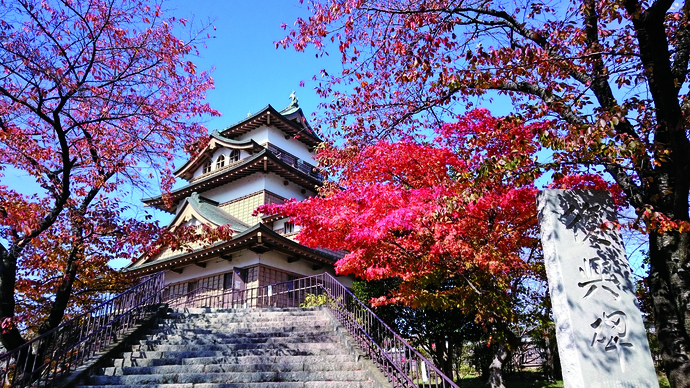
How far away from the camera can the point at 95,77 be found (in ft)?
26.1

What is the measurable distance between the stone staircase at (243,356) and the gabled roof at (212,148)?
1268cm

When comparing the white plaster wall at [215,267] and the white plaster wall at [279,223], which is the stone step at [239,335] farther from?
the white plaster wall at [279,223]

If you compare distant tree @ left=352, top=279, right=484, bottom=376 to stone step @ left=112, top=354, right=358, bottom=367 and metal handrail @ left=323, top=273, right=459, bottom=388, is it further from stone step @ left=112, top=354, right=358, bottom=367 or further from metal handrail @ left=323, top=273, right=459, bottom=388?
stone step @ left=112, top=354, right=358, bottom=367

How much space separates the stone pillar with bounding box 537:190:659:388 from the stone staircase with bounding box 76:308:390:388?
366cm

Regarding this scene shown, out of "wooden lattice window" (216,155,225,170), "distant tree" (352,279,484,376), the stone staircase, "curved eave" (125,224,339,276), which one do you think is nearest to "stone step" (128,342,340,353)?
the stone staircase

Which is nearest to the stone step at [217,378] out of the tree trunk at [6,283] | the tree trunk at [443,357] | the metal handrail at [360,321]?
the metal handrail at [360,321]

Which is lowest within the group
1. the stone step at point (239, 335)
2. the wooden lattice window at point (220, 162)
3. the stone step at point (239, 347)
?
the stone step at point (239, 347)

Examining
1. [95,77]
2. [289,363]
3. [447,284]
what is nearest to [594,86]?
[289,363]

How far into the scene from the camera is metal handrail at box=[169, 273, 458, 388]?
754 cm

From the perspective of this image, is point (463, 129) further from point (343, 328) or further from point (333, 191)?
point (343, 328)

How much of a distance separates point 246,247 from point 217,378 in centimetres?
1072

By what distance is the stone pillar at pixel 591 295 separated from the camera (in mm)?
4770

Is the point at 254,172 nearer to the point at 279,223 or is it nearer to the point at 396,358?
the point at 279,223

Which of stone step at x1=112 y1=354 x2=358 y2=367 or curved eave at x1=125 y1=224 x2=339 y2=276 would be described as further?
curved eave at x1=125 y1=224 x2=339 y2=276
